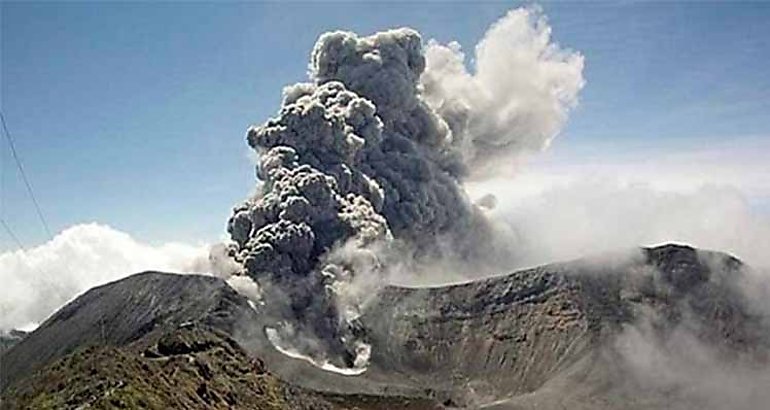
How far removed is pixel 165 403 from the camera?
12162 centimetres

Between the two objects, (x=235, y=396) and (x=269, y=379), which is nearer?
(x=235, y=396)

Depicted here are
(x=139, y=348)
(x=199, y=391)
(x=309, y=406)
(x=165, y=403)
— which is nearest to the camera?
(x=165, y=403)

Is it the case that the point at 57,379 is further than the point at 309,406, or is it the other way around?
the point at 309,406

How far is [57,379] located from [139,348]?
57363 mm

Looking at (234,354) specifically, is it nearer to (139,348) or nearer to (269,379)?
(269,379)

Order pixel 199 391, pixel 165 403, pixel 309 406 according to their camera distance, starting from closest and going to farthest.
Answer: pixel 165 403 < pixel 199 391 < pixel 309 406

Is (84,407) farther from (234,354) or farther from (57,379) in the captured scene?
(234,354)

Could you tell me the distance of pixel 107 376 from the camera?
126750 mm

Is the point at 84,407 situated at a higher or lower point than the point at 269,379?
lower

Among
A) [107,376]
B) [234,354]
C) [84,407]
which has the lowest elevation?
[84,407]

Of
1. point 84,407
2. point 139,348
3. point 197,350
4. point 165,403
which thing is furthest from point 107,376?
point 139,348

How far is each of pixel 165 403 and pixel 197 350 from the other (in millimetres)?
53152

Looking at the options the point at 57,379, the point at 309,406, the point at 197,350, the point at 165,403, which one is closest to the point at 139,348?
the point at 197,350

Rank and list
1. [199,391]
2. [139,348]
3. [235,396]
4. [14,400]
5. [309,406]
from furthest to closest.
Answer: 1. [139,348]
2. [309,406]
3. [235,396]
4. [199,391]
5. [14,400]
